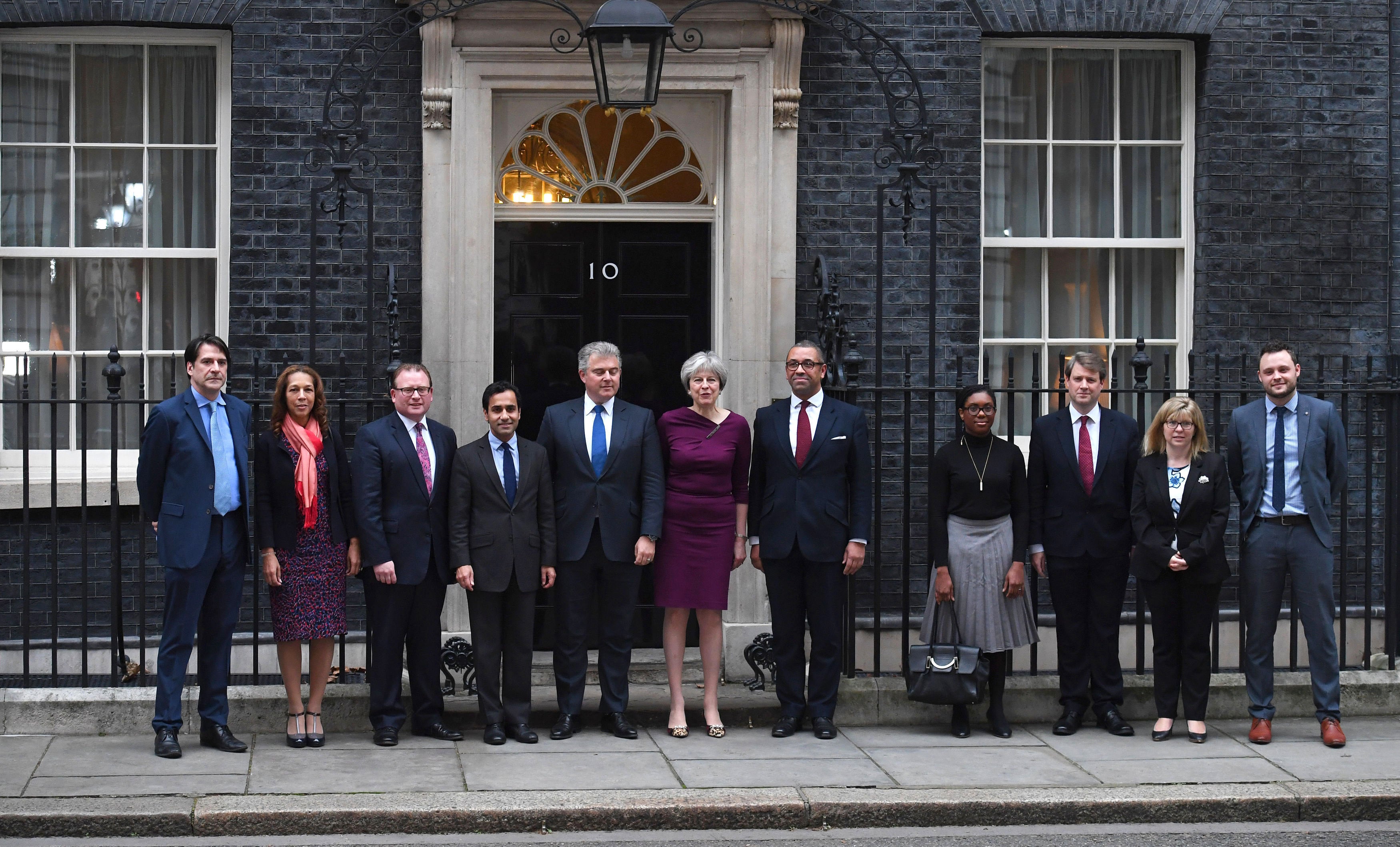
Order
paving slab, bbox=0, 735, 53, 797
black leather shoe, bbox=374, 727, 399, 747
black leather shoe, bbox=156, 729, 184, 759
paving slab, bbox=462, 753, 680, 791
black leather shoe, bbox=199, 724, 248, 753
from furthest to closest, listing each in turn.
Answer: black leather shoe, bbox=374, 727, 399, 747 → black leather shoe, bbox=199, 724, 248, 753 → black leather shoe, bbox=156, 729, 184, 759 → paving slab, bbox=462, 753, 680, 791 → paving slab, bbox=0, 735, 53, 797

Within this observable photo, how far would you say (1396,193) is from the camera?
31.7ft

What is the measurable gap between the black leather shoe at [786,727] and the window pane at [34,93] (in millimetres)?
5386

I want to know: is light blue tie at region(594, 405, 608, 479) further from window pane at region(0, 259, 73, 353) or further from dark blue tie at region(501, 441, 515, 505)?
window pane at region(0, 259, 73, 353)

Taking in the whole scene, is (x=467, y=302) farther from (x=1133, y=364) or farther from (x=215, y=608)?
(x=1133, y=364)

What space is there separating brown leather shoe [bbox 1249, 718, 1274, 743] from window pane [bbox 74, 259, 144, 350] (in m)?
6.43

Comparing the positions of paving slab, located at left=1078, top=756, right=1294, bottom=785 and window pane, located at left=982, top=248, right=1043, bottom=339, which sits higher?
window pane, located at left=982, top=248, right=1043, bottom=339

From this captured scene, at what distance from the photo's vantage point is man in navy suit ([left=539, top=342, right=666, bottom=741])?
24.3 ft

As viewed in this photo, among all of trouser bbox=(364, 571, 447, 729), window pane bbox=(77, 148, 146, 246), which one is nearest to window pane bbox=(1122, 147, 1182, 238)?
trouser bbox=(364, 571, 447, 729)

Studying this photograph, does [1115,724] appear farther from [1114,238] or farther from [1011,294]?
[1114,238]

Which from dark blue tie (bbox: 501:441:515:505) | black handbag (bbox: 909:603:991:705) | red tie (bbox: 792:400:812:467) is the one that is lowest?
black handbag (bbox: 909:603:991:705)

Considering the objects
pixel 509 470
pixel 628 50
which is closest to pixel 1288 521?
pixel 509 470

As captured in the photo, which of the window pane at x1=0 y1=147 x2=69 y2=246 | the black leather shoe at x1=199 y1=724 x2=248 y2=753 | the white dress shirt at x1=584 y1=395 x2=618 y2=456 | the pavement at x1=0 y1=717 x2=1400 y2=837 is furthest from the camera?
the window pane at x1=0 y1=147 x2=69 y2=246

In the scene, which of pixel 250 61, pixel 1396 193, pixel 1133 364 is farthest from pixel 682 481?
pixel 1396 193

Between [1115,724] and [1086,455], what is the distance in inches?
50.8
